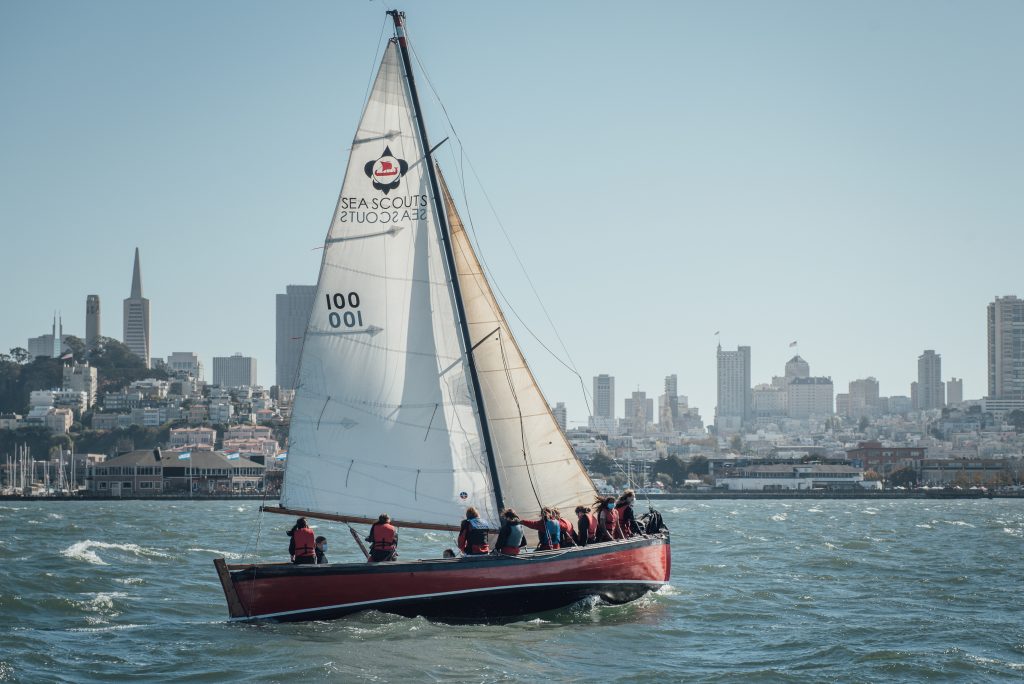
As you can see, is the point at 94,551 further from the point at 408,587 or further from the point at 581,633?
the point at 581,633

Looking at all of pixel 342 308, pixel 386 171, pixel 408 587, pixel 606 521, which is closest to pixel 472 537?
pixel 408 587

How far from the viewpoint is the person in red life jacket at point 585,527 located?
2197 centimetres

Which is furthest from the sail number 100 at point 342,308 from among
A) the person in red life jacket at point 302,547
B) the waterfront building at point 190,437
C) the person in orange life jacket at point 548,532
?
the waterfront building at point 190,437

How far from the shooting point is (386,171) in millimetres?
21078

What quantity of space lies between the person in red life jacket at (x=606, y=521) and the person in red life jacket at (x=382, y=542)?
389 cm

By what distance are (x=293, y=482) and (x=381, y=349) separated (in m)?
2.47

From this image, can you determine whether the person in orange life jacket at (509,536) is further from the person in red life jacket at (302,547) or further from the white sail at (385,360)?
the person in red life jacket at (302,547)

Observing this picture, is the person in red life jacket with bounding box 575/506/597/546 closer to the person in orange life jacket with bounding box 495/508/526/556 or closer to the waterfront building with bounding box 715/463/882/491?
the person in orange life jacket with bounding box 495/508/526/556

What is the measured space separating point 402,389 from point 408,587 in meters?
3.20

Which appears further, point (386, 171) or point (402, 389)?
point (402, 389)

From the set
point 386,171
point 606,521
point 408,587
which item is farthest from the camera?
point 606,521

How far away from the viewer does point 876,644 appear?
1959 centimetres

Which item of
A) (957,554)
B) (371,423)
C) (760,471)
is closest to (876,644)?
(371,423)

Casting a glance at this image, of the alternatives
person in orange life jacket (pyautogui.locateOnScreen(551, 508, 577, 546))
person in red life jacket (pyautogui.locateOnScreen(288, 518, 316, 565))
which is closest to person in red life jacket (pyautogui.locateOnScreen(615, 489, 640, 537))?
person in orange life jacket (pyautogui.locateOnScreen(551, 508, 577, 546))
